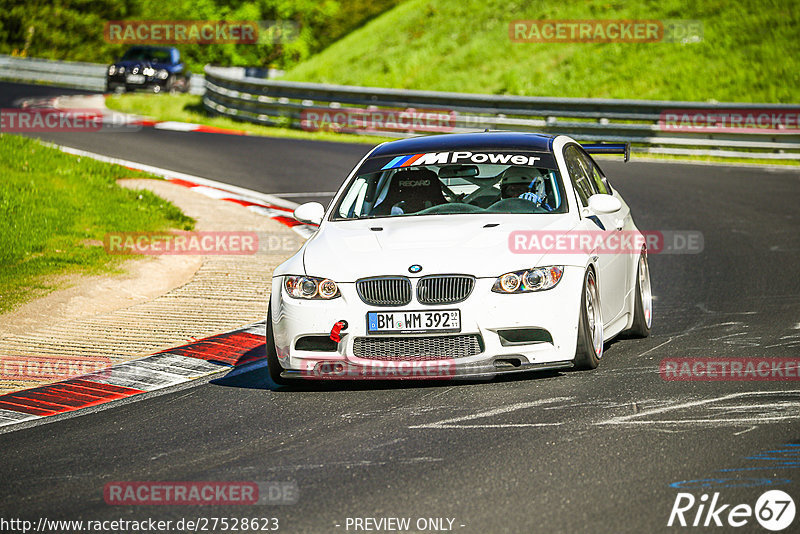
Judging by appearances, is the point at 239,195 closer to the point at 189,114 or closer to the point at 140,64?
the point at 189,114

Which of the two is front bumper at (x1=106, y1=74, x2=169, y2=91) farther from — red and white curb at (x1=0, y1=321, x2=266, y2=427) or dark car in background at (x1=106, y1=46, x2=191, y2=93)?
red and white curb at (x1=0, y1=321, x2=266, y2=427)

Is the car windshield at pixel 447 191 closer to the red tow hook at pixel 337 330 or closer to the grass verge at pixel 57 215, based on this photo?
the red tow hook at pixel 337 330

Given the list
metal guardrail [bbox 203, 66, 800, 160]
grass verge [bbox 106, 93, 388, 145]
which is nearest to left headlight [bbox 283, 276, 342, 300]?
metal guardrail [bbox 203, 66, 800, 160]

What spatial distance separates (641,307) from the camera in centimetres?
912

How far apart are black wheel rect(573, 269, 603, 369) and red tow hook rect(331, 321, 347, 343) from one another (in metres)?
1.44

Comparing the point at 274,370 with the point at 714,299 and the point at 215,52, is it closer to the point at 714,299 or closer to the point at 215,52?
the point at 714,299

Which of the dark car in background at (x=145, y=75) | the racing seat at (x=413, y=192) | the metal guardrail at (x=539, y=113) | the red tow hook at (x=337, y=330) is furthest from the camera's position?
the dark car in background at (x=145, y=75)

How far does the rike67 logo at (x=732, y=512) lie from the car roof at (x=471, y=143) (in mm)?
4176

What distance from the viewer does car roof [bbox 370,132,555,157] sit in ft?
29.3

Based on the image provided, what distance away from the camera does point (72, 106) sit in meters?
33.3

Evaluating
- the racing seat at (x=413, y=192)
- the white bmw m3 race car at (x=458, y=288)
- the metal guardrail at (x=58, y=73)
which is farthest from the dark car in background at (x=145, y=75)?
the white bmw m3 race car at (x=458, y=288)

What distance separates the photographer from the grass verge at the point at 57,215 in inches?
481

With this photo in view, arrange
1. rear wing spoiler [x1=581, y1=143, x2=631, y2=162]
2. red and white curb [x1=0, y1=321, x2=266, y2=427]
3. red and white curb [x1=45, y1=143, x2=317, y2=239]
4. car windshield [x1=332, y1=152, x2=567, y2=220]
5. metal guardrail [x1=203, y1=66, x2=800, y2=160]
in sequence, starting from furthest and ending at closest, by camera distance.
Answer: metal guardrail [x1=203, y1=66, x2=800, y2=160] → red and white curb [x1=45, y1=143, x2=317, y2=239] → rear wing spoiler [x1=581, y1=143, x2=631, y2=162] → car windshield [x1=332, y1=152, x2=567, y2=220] → red and white curb [x1=0, y1=321, x2=266, y2=427]

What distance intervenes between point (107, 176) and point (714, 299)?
10275 millimetres
